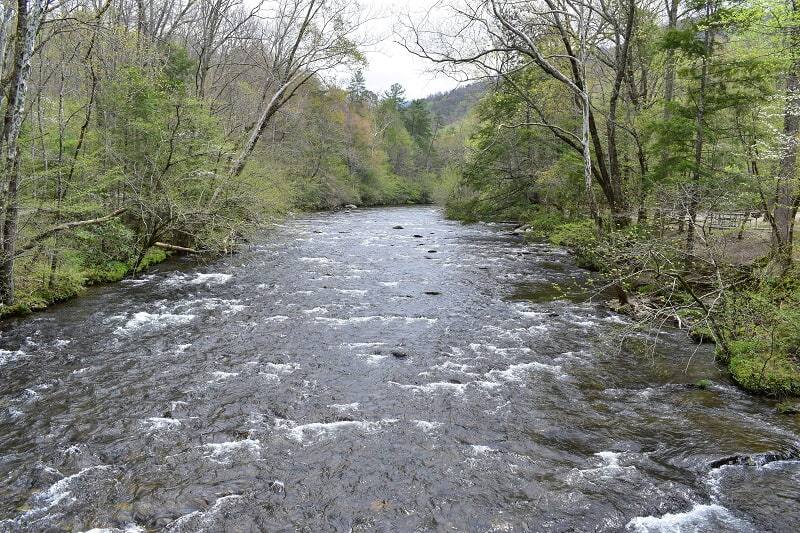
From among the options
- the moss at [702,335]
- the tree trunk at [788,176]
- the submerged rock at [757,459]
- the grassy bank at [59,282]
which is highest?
the tree trunk at [788,176]

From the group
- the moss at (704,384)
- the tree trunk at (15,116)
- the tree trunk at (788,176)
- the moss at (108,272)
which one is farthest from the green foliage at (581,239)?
the tree trunk at (15,116)

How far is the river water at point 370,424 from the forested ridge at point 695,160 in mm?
1182

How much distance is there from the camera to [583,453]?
6832mm

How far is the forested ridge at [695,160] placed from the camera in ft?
30.8

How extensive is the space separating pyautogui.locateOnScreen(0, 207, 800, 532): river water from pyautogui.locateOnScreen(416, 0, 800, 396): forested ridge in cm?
118

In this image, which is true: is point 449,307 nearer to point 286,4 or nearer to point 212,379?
point 212,379

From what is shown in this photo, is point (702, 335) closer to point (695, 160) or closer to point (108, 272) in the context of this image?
point (695, 160)

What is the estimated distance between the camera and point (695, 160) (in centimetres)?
1616

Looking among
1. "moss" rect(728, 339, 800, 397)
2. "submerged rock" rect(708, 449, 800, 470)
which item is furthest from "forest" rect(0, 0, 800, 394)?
"submerged rock" rect(708, 449, 800, 470)

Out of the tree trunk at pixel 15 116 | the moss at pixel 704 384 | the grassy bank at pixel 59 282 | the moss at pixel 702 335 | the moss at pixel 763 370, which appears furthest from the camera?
the grassy bank at pixel 59 282

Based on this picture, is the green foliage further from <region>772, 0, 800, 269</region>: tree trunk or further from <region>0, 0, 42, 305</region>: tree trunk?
<region>0, 0, 42, 305</region>: tree trunk

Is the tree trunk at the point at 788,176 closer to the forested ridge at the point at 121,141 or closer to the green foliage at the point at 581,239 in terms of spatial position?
the green foliage at the point at 581,239

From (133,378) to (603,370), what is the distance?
8.50 metres

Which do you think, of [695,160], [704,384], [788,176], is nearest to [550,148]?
[695,160]
